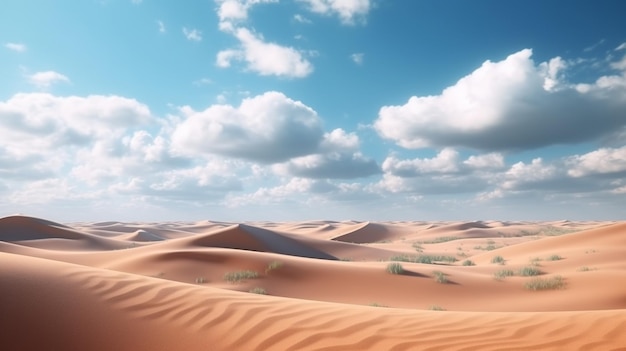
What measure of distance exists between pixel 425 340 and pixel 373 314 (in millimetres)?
1027

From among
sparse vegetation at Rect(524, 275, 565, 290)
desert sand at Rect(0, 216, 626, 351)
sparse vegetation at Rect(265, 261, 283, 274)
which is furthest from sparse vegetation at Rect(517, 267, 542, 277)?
sparse vegetation at Rect(265, 261, 283, 274)

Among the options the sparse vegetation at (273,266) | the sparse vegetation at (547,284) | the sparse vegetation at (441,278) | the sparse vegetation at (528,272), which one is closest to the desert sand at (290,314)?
the sparse vegetation at (547,284)

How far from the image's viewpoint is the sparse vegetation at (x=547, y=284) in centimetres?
1088

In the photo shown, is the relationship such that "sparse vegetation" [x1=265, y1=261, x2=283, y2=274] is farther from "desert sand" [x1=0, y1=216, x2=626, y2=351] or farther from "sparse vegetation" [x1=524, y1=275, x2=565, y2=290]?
"sparse vegetation" [x1=524, y1=275, x2=565, y2=290]

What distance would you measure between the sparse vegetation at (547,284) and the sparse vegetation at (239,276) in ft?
24.9

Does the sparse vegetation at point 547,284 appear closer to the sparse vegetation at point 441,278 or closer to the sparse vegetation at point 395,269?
the sparse vegetation at point 441,278

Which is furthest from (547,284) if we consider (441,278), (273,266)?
(273,266)

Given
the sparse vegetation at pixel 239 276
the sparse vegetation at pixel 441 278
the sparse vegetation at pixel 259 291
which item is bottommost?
the sparse vegetation at pixel 259 291

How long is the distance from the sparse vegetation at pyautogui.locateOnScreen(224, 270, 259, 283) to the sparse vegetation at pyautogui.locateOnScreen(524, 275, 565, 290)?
7585mm

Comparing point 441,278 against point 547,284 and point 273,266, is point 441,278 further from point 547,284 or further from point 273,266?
point 273,266

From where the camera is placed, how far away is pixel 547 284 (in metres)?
11.0

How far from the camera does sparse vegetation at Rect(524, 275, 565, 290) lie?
10875mm

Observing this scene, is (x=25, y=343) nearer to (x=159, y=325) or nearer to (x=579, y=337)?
(x=159, y=325)

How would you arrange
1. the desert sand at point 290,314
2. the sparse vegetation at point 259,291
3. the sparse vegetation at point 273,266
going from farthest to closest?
the sparse vegetation at point 273,266 → the sparse vegetation at point 259,291 → the desert sand at point 290,314
